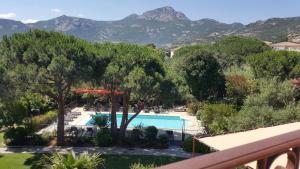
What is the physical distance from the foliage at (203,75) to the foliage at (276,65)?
3472 millimetres

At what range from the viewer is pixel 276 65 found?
1372 inches

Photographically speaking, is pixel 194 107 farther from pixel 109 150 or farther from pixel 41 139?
pixel 41 139

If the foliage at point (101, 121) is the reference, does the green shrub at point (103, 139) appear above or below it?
below

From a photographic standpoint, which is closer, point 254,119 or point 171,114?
point 254,119

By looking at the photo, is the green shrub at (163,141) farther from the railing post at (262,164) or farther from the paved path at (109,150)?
the railing post at (262,164)

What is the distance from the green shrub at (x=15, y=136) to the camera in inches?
898

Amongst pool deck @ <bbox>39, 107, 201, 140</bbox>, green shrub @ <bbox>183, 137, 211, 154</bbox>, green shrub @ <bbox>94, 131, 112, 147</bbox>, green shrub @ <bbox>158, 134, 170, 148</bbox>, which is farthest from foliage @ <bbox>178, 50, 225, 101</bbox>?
green shrub @ <bbox>94, 131, 112, 147</bbox>

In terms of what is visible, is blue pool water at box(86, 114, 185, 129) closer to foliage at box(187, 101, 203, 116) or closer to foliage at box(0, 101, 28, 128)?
foliage at box(187, 101, 203, 116)

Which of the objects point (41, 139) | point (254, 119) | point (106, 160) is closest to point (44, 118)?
point (41, 139)

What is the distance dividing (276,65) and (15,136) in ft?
73.5

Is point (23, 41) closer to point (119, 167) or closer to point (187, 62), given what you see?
point (119, 167)

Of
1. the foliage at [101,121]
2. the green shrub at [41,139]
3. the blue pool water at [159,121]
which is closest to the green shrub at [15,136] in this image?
the green shrub at [41,139]

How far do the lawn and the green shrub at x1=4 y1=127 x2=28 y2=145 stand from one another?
2.01 m

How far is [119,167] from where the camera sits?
63.1 feet
